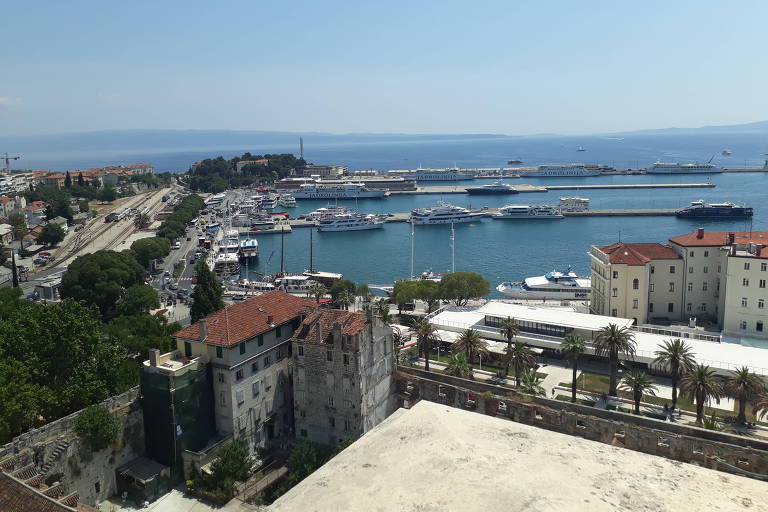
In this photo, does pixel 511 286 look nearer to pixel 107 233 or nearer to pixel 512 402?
pixel 512 402

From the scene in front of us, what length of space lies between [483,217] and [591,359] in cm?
9926

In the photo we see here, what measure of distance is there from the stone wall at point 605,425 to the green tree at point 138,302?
1404 inches

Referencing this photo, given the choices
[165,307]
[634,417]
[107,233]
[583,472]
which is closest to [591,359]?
[634,417]

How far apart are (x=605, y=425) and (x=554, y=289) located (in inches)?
1889

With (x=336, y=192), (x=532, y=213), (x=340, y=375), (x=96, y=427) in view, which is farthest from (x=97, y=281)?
(x=336, y=192)

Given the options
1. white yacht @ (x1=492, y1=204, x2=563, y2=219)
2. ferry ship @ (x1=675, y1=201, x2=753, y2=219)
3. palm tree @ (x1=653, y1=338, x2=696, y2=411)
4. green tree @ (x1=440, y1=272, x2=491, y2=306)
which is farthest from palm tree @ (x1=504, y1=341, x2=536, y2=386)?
ferry ship @ (x1=675, y1=201, x2=753, y2=219)

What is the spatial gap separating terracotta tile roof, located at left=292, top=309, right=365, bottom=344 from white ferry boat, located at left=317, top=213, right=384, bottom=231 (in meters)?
96.0

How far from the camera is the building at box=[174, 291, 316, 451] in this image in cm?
3222

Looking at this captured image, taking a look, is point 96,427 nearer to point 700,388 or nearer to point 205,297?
point 205,297

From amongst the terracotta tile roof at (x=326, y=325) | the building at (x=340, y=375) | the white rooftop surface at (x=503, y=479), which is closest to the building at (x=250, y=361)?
the building at (x=340, y=375)

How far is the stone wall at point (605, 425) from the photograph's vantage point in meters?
24.1

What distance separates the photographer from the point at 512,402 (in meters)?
29.7

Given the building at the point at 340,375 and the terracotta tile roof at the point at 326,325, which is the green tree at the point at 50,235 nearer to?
the terracotta tile roof at the point at 326,325

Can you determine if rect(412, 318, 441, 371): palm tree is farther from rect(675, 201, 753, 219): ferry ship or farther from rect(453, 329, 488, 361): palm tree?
rect(675, 201, 753, 219): ferry ship
